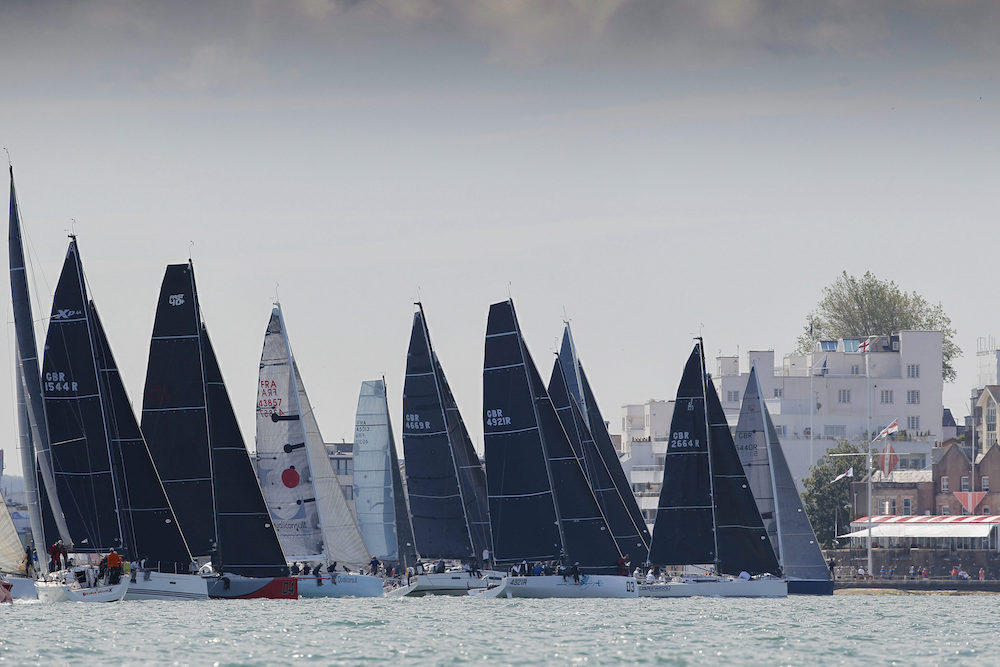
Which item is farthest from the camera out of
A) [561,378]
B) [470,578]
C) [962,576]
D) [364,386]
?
[962,576]

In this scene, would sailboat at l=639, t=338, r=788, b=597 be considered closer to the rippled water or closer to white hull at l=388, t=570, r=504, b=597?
the rippled water

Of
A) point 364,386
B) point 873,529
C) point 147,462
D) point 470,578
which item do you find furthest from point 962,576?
point 147,462

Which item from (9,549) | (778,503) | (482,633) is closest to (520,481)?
(778,503)

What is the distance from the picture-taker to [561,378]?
7781cm

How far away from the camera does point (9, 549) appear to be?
201 ft

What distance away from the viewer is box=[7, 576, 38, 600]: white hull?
194 feet

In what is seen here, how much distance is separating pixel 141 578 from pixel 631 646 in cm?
1923

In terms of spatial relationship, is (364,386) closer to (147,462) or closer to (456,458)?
(456,458)

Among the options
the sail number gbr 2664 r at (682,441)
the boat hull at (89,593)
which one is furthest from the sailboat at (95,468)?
the sail number gbr 2664 r at (682,441)

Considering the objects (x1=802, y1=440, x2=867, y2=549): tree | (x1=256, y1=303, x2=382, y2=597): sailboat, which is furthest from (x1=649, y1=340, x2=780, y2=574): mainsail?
(x1=802, y1=440, x2=867, y2=549): tree

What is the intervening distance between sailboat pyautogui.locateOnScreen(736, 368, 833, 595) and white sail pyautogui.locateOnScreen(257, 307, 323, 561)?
17.0 metres

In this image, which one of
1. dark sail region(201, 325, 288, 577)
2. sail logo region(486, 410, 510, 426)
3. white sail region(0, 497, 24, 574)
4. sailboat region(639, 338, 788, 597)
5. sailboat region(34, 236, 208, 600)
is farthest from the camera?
sailboat region(639, 338, 788, 597)

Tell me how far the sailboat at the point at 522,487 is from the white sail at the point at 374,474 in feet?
62.8

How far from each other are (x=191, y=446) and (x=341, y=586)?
7698 millimetres
